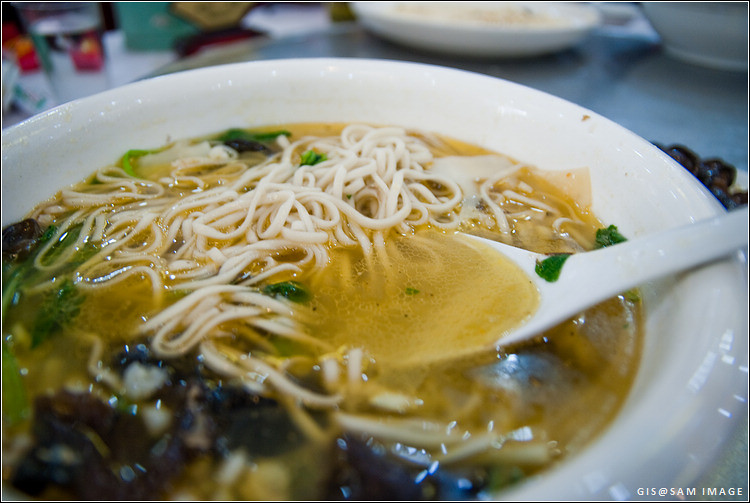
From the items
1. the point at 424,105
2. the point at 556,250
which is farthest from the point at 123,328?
the point at 424,105

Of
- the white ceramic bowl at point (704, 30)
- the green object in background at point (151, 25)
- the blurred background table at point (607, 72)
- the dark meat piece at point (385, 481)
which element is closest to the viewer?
the dark meat piece at point (385, 481)

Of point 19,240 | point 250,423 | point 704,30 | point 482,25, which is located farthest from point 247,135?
point 704,30

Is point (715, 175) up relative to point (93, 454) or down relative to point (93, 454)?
up

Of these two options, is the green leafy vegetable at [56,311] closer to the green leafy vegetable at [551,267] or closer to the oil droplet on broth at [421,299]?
the oil droplet on broth at [421,299]

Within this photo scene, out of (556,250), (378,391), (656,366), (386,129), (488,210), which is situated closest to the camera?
(656,366)

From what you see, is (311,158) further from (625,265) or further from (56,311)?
(625,265)

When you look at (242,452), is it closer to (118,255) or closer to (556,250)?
(118,255)

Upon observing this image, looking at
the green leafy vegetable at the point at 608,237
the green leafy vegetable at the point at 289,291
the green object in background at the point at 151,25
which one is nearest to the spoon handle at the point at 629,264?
the green leafy vegetable at the point at 608,237
